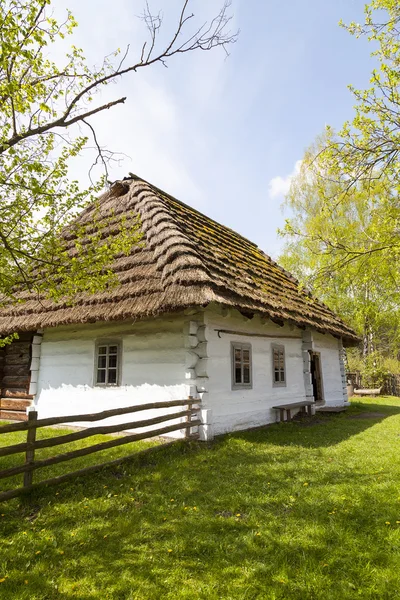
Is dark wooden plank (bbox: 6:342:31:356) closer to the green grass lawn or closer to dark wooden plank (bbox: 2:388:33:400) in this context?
dark wooden plank (bbox: 2:388:33:400)

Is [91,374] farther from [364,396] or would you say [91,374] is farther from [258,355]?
[364,396]

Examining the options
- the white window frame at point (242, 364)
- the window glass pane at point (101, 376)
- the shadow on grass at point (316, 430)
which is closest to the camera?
Result: the shadow on grass at point (316, 430)

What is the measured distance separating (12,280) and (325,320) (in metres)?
9.80

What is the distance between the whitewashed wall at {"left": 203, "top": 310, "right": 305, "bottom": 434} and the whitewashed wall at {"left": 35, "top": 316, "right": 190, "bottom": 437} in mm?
759

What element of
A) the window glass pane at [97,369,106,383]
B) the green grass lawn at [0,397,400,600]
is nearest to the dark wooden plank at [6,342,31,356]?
the window glass pane at [97,369,106,383]

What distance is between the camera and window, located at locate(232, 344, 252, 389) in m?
8.51

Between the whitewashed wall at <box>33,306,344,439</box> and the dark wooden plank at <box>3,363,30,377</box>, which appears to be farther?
the dark wooden plank at <box>3,363,30,377</box>

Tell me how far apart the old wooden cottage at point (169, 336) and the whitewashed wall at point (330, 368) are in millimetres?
1827

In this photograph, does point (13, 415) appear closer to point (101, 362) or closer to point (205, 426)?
point (101, 362)

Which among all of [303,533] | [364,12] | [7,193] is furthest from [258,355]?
[364,12]

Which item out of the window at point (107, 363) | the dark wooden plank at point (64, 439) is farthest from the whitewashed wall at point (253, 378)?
the window at point (107, 363)

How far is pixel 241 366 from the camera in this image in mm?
8773

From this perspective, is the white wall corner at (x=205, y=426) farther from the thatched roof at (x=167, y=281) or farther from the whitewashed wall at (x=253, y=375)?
the thatched roof at (x=167, y=281)

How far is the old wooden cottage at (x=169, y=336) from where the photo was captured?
7.45 metres
